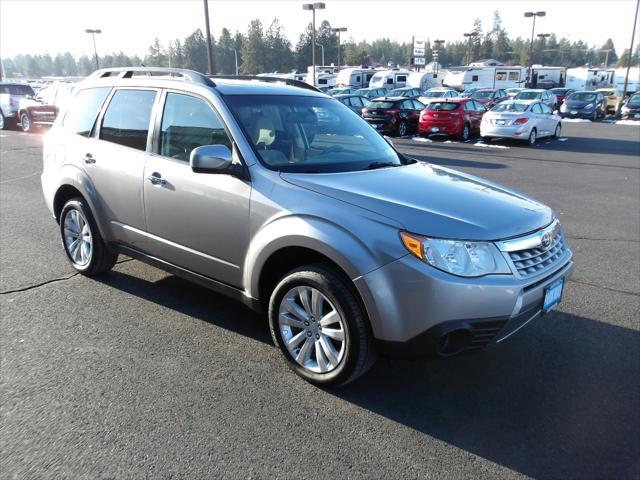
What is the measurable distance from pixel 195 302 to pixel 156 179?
1.20 meters

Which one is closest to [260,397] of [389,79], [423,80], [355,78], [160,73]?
[160,73]

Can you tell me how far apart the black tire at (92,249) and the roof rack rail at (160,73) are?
49.5 inches

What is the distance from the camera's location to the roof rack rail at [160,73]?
4184 mm

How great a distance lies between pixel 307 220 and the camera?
10.9ft

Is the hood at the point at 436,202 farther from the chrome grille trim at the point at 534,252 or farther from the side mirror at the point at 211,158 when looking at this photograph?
the side mirror at the point at 211,158

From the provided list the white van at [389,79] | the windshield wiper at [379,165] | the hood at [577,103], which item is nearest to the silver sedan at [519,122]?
the hood at [577,103]

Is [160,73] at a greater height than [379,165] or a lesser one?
greater

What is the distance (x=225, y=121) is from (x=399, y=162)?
4.72ft

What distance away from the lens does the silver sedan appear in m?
18.7

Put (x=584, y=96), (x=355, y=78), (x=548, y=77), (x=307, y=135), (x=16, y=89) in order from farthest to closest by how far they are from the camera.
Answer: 1. (x=548, y=77)
2. (x=355, y=78)
3. (x=584, y=96)
4. (x=16, y=89)
5. (x=307, y=135)

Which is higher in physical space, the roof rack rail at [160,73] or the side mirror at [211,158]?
the roof rack rail at [160,73]

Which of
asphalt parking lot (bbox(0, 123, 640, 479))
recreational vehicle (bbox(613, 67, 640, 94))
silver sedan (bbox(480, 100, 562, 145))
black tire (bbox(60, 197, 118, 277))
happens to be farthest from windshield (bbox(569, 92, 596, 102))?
black tire (bbox(60, 197, 118, 277))

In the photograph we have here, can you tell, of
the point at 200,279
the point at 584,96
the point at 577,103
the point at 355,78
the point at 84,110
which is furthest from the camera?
the point at 355,78

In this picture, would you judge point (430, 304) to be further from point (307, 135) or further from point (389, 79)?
point (389, 79)
